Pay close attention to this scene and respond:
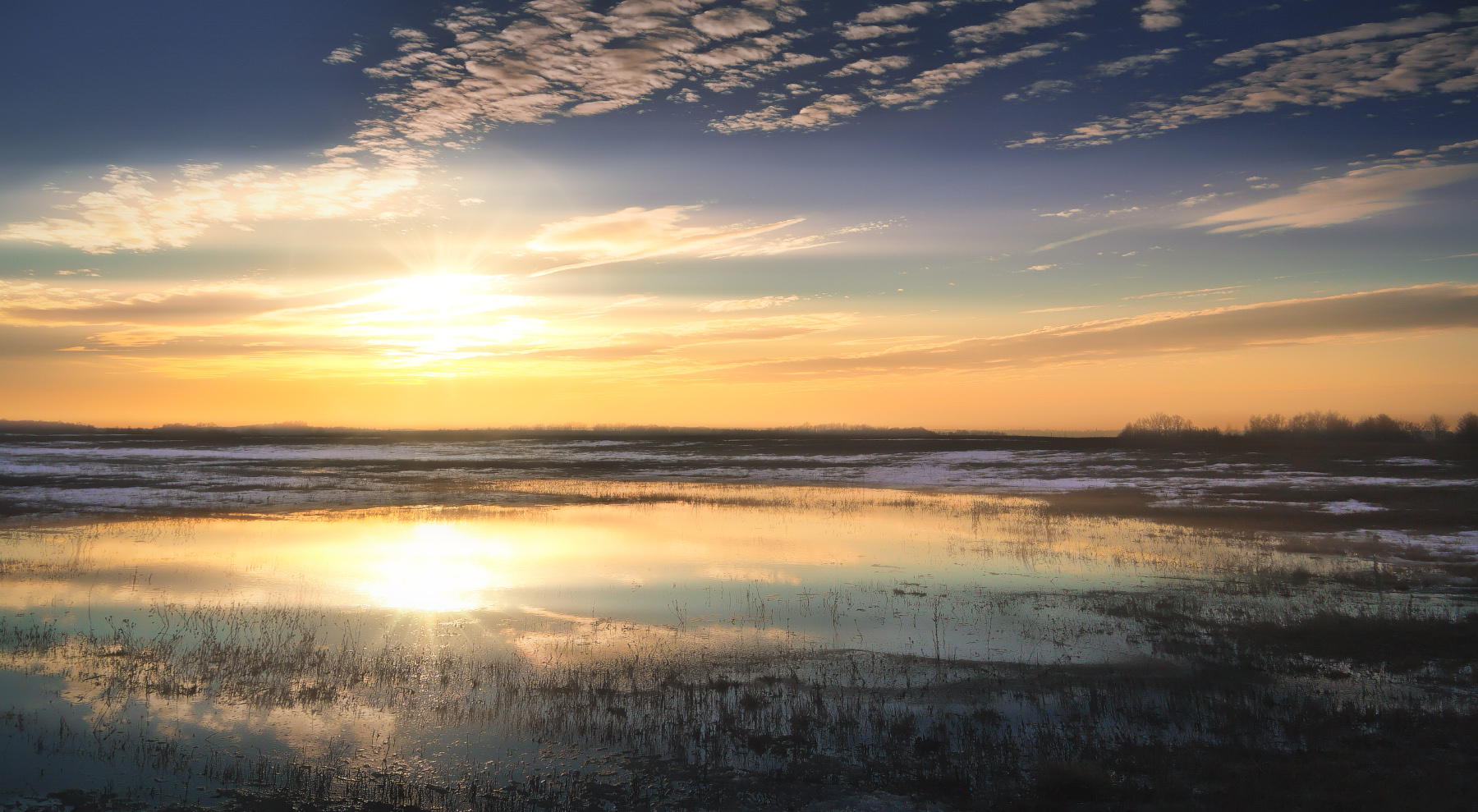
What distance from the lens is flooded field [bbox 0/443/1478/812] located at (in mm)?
8578

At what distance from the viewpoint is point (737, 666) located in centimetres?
1273

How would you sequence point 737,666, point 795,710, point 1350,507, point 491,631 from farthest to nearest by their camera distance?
point 1350,507 → point 491,631 → point 737,666 → point 795,710

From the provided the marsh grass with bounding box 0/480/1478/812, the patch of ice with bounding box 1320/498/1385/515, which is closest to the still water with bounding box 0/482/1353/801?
the marsh grass with bounding box 0/480/1478/812

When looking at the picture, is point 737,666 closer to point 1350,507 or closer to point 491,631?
point 491,631

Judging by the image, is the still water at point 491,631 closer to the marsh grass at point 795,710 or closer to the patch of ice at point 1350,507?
the marsh grass at point 795,710

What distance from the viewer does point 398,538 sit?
2659cm

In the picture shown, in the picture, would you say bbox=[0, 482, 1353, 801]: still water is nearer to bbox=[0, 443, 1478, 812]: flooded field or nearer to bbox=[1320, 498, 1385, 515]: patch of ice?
bbox=[0, 443, 1478, 812]: flooded field

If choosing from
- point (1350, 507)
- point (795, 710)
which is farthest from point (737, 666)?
point (1350, 507)

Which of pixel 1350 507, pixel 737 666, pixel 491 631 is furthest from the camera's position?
pixel 1350 507

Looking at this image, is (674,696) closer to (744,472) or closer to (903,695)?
(903,695)

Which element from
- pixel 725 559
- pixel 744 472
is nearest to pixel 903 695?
pixel 725 559

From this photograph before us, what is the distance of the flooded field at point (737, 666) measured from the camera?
338 inches

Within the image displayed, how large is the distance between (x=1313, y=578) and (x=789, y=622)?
13.9m

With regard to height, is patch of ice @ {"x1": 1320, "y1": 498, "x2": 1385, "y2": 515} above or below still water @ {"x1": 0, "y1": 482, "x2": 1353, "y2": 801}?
above
